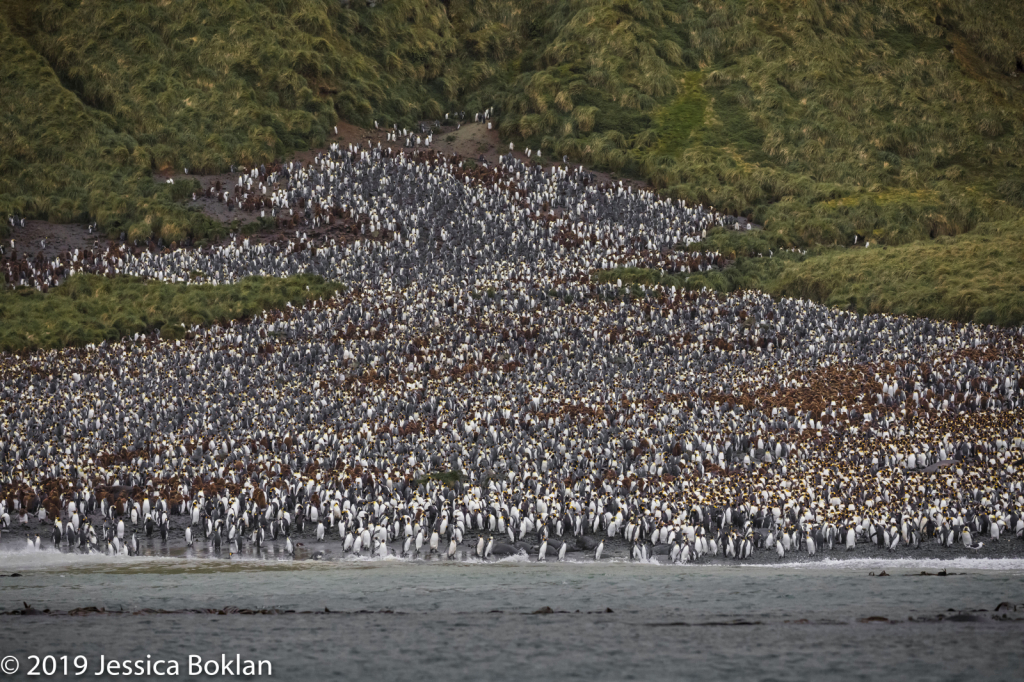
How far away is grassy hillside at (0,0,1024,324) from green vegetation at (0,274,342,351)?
945cm

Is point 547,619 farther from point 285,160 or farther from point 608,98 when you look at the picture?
point 608,98

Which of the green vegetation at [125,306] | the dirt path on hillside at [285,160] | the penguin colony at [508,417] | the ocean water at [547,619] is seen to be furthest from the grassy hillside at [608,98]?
the ocean water at [547,619]

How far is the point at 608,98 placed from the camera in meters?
76.4

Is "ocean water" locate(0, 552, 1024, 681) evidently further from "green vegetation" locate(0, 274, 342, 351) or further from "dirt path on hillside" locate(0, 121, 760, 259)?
"dirt path on hillside" locate(0, 121, 760, 259)

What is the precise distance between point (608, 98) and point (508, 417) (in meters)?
48.4

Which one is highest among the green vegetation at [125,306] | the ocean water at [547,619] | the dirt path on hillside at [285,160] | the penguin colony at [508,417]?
the dirt path on hillside at [285,160]

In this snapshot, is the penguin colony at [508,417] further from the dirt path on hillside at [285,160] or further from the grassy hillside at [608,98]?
the grassy hillside at [608,98]

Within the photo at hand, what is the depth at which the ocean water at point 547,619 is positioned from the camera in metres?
13.7

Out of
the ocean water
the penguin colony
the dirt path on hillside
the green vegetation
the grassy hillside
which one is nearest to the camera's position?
the ocean water

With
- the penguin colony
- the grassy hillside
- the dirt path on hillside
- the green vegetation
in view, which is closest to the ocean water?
the penguin colony

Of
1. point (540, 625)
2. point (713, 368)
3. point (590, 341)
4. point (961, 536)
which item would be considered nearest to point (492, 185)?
point (590, 341)

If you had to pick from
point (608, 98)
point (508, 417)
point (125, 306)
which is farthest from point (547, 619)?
point (608, 98)

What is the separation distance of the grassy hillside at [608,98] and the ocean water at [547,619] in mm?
33011

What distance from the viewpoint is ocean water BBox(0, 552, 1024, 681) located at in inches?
538
